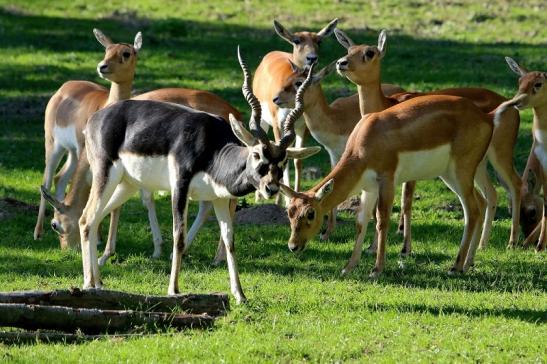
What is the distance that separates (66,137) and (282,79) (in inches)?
104

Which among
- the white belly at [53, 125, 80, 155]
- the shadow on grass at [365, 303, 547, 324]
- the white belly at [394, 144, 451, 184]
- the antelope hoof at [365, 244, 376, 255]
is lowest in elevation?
the antelope hoof at [365, 244, 376, 255]

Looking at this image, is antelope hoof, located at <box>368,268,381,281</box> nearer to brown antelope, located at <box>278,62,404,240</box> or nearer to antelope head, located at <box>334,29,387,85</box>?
antelope head, located at <box>334,29,387,85</box>

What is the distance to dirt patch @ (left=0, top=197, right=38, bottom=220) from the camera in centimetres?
1356

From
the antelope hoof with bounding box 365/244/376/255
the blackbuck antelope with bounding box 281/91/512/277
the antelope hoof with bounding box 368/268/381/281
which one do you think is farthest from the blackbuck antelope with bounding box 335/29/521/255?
the antelope hoof with bounding box 368/268/381/281

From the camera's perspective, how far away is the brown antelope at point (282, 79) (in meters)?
14.0

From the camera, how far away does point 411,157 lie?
1091 cm

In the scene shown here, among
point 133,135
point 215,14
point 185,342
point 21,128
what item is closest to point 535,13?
point 215,14

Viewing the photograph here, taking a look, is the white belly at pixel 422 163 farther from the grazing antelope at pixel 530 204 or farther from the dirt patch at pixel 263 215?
the dirt patch at pixel 263 215

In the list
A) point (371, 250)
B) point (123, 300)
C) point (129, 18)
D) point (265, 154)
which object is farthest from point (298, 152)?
point (129, 18)

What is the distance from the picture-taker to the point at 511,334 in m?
8.52

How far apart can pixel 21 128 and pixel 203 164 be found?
29.6ft

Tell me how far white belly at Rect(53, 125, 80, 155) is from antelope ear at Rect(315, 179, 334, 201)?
3.65m

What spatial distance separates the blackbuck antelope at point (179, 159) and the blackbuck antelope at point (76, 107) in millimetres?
2674

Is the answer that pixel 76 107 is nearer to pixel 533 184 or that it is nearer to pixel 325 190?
pixel 325 190
